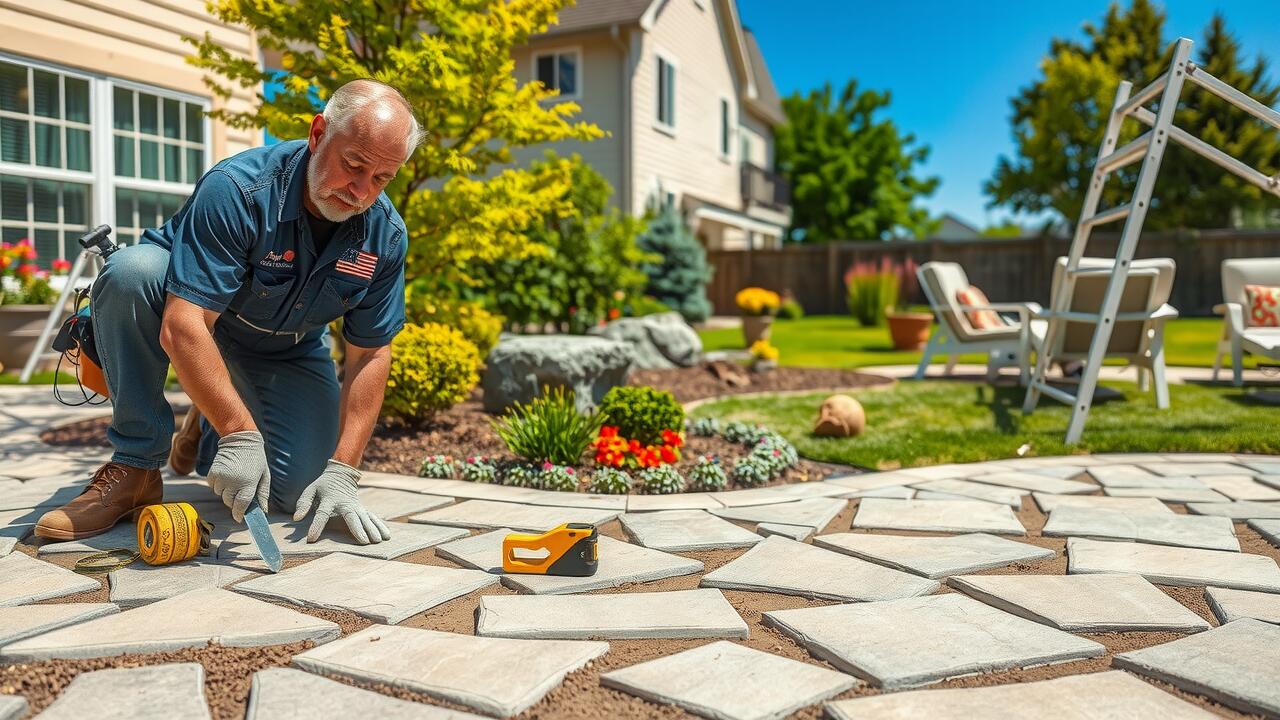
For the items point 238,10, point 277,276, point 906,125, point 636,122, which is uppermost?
point 906,125

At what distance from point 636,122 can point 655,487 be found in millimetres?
11658

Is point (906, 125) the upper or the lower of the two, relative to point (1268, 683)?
upper

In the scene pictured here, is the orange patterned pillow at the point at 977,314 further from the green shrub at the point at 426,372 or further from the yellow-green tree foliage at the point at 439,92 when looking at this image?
the green shrub at the point at 426,372

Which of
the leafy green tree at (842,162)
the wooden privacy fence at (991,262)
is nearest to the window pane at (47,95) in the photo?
the wooden privacy fence at (991,262)

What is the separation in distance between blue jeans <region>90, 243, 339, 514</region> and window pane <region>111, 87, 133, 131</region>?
199 inches

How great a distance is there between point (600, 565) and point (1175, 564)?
5.54ft

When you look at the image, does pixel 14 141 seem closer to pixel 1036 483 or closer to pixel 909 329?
pixel 1036 483

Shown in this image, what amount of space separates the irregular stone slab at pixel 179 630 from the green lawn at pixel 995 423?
2.91 meters

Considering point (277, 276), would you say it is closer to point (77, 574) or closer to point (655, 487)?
point (77, 574)

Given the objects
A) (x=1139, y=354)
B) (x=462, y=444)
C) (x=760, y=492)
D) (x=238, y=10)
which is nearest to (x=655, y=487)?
(x=760, y=492)

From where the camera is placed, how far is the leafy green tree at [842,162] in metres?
30.1

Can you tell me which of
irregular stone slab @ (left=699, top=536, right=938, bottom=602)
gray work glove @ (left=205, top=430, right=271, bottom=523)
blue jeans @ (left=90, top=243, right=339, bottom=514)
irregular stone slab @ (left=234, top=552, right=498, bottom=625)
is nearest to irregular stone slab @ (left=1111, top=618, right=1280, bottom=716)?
irregular stone slab @ (left=699, top=536, right=938, bottom=602)

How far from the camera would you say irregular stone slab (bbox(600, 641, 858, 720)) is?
1.64 m

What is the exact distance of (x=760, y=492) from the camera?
3.64 meters
